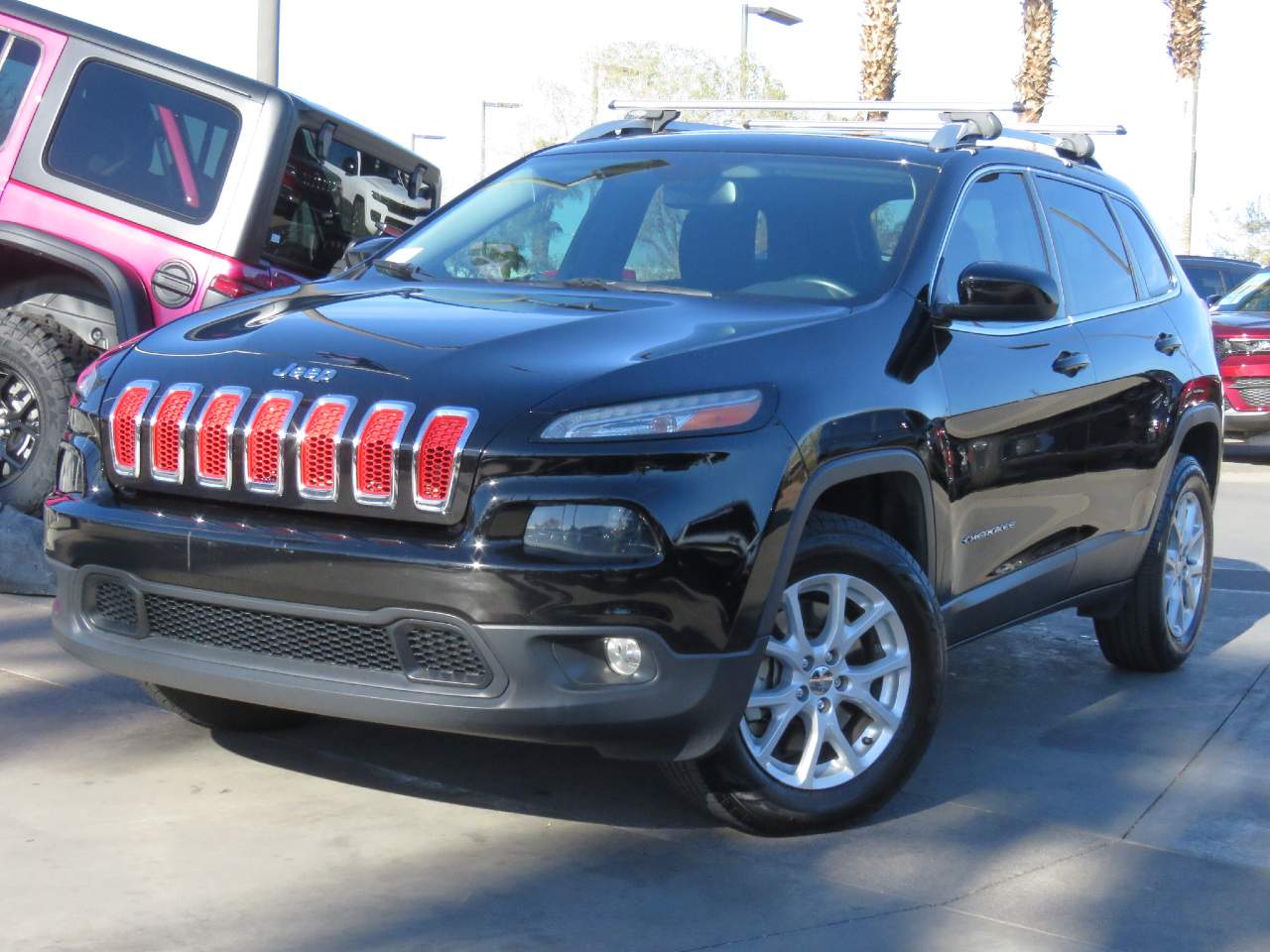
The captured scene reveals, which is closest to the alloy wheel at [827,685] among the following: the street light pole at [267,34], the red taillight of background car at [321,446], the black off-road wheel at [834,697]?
the black off-road wheel at [834,697]

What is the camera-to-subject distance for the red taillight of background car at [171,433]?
12.5 ft

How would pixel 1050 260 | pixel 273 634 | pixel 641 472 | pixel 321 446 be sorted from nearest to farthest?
1. pixel 641 472
2. pixel 321 446
3. pixel 273 634
4. pixel 1050 260

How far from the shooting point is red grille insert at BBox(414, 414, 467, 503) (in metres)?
3.53

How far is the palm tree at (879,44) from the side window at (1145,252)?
1660 cm

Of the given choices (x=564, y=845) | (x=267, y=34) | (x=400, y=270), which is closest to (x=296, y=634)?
(x=564, y=845)

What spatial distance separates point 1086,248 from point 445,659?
9.50ft

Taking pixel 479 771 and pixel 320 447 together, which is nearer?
pixel 320 447

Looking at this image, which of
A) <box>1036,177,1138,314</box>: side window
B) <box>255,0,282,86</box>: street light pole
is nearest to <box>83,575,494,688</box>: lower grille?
<box>1036,177,1138,314</box>: side window

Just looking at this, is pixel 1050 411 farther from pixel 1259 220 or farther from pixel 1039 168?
pixel 1259 220

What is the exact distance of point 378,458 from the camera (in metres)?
3.57

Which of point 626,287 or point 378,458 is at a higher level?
point 626,287

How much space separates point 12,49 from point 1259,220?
57.8 meters

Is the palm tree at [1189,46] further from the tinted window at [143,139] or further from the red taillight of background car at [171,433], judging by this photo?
the red taillight of background car at [171,433]

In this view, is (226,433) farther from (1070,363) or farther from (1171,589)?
(1171,589)
